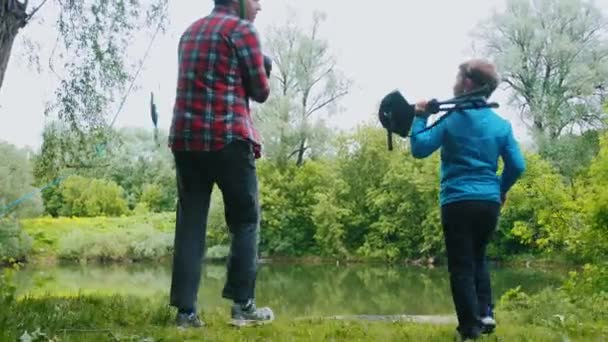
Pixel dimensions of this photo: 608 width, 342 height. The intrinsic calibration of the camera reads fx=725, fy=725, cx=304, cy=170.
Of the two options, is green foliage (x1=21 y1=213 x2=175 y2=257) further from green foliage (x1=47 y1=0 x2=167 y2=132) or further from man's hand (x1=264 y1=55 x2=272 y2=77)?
man's hand (x1=264 y1=55 x2=272 y2=77)

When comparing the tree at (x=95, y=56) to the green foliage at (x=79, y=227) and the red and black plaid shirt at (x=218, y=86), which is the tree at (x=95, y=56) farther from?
the green foliage at (x=79, y=227)

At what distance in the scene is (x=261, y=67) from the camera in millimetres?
3020

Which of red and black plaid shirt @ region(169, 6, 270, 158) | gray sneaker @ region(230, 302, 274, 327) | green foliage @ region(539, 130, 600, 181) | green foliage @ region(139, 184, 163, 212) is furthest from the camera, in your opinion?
green foliage @ region(139, 184, 163, 212)

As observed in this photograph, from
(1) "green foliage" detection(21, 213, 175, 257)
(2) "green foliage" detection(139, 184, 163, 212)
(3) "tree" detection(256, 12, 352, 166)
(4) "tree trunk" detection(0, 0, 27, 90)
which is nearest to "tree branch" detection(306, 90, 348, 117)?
(3) "tree" detection(256, 12, 352, 166)

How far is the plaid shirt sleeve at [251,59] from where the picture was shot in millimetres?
3006

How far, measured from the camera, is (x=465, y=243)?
3031mm

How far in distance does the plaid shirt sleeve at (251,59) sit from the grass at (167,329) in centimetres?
100

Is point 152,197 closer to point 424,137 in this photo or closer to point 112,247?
point 112,247

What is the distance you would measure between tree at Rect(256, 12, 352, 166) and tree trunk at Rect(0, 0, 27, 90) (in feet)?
86.2

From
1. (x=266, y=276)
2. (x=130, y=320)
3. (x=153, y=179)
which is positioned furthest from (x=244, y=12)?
(x=153, y=179)

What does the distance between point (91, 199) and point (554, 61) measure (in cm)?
2260

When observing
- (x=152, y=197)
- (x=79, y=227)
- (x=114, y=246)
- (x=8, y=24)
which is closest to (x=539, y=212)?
(x=8, y=24)

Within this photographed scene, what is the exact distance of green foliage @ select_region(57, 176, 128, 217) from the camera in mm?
35812

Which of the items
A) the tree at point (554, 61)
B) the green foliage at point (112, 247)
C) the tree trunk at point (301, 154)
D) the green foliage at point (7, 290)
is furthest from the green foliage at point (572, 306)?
the tree trunk at point (301, 154)
